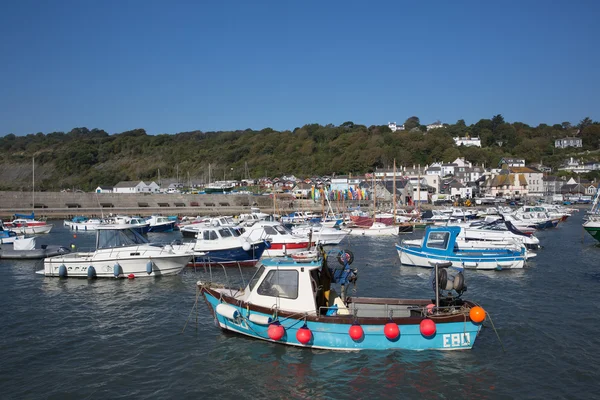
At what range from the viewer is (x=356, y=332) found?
12.6 m

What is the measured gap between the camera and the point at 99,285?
23.0 meters

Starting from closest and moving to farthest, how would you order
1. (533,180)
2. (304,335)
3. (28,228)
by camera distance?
1. (304,335)
2. (28,228)
3. (533,180)

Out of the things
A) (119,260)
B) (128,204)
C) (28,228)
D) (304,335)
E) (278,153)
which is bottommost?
(304,335)

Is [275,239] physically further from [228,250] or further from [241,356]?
[241,356]

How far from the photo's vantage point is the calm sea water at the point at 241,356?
38.0 ft

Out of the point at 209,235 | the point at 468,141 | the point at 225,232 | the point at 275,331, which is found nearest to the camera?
the point at 275,331

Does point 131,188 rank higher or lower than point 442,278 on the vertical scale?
higher

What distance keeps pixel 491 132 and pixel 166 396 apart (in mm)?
188006

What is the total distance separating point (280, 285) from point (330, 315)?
1676 millimetres

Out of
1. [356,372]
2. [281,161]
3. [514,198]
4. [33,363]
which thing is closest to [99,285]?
[33,363]

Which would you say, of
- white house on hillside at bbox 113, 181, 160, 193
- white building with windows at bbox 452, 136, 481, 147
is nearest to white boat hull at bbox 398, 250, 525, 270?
white house on hillside at bbox 113, 181, 160, 193

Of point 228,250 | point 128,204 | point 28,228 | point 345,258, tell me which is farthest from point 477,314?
point 128,204

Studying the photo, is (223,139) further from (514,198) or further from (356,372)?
(356,372)

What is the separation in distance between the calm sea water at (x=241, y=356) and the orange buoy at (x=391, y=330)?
715 mm
